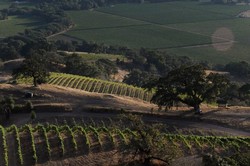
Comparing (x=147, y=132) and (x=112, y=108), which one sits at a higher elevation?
(x=147, y=132)

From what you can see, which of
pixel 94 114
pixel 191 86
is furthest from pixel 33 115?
pixel 191 86

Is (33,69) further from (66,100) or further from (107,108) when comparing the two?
(107,108)

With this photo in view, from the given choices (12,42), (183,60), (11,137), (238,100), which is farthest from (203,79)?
(12,42)

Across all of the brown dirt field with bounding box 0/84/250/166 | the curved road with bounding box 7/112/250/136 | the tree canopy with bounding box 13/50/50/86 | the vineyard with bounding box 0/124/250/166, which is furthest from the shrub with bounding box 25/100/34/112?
the vineyard with bounding box 0/124/250/166

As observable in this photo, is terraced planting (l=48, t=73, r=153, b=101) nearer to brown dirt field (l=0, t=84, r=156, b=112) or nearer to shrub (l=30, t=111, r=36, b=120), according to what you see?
brown dirt field (l=0, t=84, r=156, b=112)

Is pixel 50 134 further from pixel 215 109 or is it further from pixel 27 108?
pixel 215 109
